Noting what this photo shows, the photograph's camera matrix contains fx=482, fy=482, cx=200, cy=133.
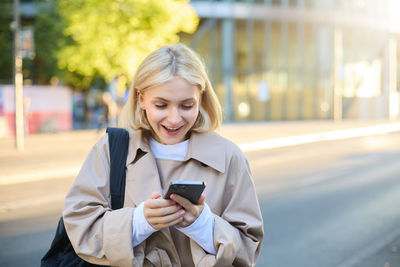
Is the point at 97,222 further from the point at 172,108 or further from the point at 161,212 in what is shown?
the point at 172,108

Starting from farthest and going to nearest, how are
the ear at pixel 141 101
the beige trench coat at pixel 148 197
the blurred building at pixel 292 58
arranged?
the blurred building at pixel 292 58 → the ear at pixel 141 101 → the beige trench coat at pixel 148 197

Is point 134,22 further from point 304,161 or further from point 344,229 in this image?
Answer: point 344,229

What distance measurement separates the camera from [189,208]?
5.98 feet

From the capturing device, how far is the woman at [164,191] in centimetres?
188

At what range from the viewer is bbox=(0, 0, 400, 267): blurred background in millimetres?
6266

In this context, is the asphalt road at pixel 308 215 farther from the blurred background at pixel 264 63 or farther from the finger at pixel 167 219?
the blurred background at pixel 264 63

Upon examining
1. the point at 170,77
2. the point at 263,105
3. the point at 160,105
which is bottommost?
the point at 160,105

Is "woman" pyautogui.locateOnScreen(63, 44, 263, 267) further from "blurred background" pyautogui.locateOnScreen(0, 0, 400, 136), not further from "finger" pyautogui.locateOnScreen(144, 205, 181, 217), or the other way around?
"blurred background" pyautogui.locateOnScreen(0, 0, 400, 136)

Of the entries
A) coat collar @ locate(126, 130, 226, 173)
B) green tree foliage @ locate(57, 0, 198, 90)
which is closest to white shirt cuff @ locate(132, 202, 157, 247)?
coat collar @ locate(126, 130, 226, 173)

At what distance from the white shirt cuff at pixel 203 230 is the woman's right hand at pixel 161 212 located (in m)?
0.09

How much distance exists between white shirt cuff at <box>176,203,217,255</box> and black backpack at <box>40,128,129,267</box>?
303mm

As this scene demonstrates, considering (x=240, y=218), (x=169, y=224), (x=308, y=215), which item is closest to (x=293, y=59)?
(x=308, y=215)

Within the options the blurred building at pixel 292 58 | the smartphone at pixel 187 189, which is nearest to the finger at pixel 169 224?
the smartphone at pixel 187 189

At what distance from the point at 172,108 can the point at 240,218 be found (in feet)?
Result: 1.78
